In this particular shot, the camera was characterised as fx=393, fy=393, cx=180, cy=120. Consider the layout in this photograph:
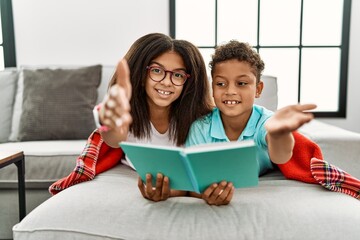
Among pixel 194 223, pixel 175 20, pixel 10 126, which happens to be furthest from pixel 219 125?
pixel 175 20

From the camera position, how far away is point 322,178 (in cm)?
121

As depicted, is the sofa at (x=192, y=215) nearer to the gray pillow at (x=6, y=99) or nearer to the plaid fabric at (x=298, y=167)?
the plaid fabric at (x=298, y=167)

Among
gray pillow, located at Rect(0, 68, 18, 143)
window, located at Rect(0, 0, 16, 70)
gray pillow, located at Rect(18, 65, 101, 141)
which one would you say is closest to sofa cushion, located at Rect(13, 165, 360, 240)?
gray pillow, located at Rect(18, 65, 101, 141)

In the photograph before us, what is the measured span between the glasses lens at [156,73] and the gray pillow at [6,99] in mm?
1365

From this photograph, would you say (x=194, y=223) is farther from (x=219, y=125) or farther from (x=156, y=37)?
(x=156, y=37)

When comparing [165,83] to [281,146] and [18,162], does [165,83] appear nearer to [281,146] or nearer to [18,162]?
[281,146]

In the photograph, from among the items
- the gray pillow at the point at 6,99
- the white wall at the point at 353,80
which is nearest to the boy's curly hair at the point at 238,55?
the gray pillow at the point at 6,99

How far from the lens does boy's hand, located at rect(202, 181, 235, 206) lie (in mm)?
1008

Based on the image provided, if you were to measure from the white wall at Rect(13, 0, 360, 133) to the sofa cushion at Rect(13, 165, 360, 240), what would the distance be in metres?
1.79

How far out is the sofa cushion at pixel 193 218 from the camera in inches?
39.6

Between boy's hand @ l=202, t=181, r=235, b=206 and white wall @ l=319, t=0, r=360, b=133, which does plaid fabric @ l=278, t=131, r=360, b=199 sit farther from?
white wall @ l=319, t=0, r=360, b=133

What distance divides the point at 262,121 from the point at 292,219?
40 centimetres

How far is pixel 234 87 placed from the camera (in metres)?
1.27

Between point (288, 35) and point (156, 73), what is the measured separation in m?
1.97
